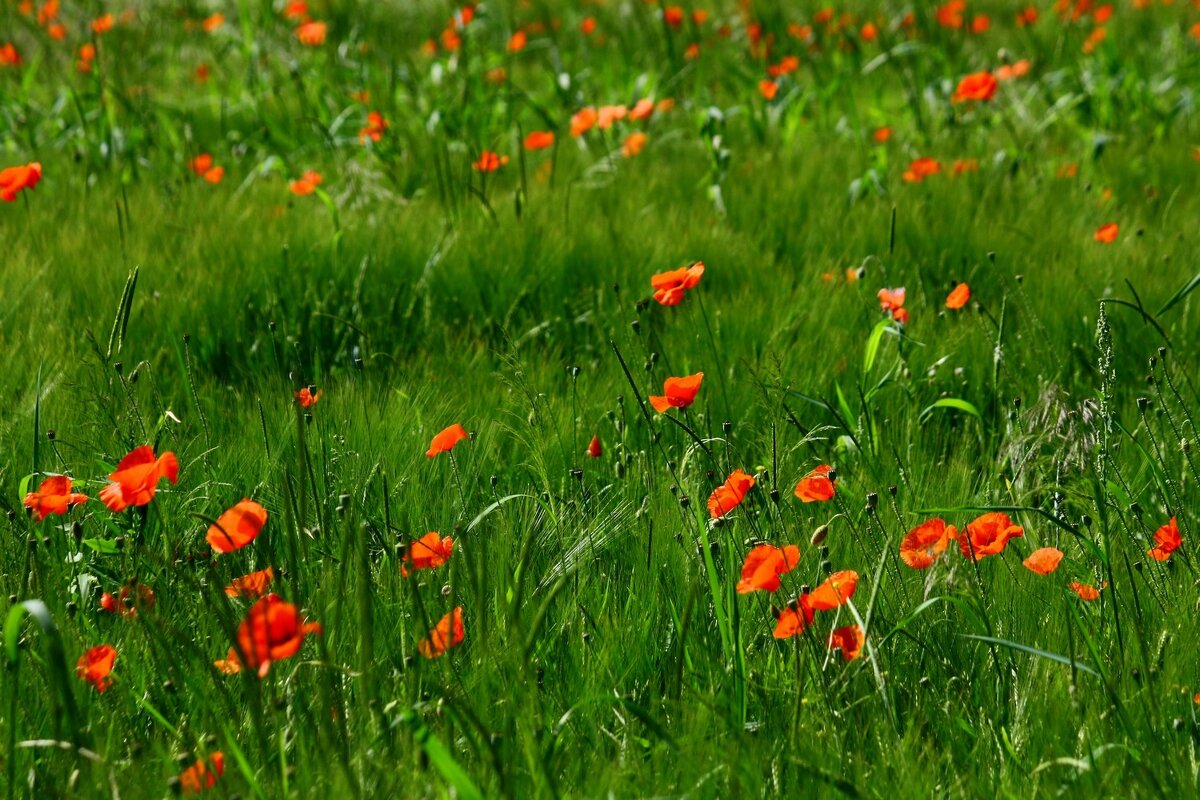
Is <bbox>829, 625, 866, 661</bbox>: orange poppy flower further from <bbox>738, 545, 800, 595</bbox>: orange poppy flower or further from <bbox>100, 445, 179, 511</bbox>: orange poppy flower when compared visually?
<bbox>100, 445, 179, 511</bbox>: orange poppy flower

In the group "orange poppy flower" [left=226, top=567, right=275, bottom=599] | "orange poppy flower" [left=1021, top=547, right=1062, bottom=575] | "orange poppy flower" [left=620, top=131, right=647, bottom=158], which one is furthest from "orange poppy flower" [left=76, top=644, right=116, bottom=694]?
"orange poppy flower" [left=620, top=131, right=647, bottom=158]

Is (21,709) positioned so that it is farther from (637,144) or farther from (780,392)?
(637,144)

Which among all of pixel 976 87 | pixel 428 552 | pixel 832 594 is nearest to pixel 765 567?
pixel 832 594

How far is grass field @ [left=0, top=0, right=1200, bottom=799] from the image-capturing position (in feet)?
4.87

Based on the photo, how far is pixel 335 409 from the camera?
229 centimetres

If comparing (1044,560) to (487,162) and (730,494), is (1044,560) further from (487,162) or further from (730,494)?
(487,162)

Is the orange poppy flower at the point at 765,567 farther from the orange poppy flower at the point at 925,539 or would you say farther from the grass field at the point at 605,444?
the orange poppy flower at the point at 925,539

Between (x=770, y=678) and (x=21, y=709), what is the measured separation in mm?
935

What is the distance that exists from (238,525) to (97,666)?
0.24 meters

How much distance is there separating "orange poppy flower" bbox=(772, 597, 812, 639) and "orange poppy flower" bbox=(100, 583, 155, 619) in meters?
0.79

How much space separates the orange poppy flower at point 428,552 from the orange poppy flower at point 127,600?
335 mm

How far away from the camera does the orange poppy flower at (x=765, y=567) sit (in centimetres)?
146

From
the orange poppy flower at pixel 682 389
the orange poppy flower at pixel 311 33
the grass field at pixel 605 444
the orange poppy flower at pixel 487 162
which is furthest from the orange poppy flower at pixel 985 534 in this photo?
the orange poppy flower at pixel 311 33

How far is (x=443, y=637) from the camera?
154 cm
